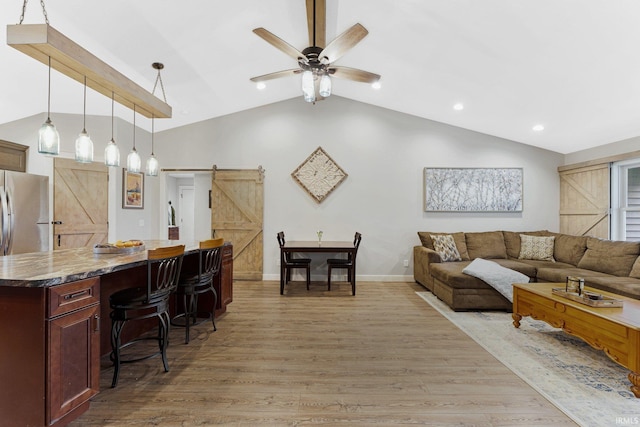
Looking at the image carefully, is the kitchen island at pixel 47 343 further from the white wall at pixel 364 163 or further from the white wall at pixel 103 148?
the white wall at pixel 364 163

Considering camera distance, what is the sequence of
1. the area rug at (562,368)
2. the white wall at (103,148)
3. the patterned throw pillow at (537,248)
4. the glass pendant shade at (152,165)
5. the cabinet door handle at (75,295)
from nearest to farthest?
the cabinet door handle at (75,295) → the area rug at (562,368) → the glass pendant shade at (152,165) → the white wall at (103,148) → the patterned throw pillow at (537,248)

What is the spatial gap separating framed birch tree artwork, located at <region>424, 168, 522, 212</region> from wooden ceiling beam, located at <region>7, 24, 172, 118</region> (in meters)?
4.63

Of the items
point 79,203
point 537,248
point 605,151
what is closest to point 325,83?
point 79,203

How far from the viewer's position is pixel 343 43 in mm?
2701

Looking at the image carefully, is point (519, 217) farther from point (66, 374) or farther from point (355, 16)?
point (66, 374)

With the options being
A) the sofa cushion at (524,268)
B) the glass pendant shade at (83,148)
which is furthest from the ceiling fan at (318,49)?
the sofa cushion at (524,268)

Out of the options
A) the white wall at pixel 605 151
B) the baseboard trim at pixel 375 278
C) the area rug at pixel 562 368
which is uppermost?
the white wall at pixel 605 151

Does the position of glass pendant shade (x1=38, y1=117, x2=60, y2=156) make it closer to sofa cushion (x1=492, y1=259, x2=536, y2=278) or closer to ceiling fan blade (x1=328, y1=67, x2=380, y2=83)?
ceiling fan blade (x1=328, y1=67, x2=380, y2=83)

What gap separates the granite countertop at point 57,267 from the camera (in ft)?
4.94

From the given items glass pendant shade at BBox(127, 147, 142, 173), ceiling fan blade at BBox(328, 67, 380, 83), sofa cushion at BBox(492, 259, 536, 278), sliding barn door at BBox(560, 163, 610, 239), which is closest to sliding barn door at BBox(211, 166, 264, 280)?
glass pendant shade at BBox(127, 147, 142, 173)

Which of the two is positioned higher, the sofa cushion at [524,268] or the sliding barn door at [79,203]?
the sliding barn door at [79,203]

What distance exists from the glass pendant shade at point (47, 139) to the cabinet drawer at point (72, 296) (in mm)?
1026

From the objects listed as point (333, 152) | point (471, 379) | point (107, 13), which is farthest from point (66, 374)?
point (333, 152)

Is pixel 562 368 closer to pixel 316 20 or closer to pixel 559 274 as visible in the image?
pixel 559 274
